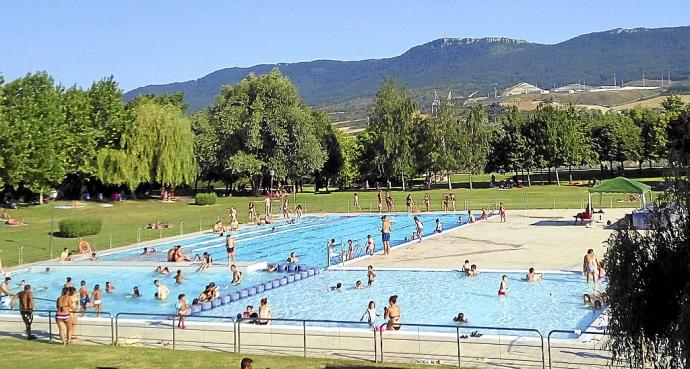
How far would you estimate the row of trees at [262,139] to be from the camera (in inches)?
2124

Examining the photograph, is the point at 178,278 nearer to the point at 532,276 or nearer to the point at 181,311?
the point at 181,311

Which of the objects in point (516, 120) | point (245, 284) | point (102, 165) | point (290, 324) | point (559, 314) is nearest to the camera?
point (290, 324)

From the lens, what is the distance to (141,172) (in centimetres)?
5853

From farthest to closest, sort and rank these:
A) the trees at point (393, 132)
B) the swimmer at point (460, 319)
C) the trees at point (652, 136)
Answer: the trees at point (652, 136) → the trees at point (393, 132) → the swimmer at point (460, 319)

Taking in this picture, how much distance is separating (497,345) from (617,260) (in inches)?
261

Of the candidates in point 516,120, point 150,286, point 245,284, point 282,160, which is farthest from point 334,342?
point 516,120

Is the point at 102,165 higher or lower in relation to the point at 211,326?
higher

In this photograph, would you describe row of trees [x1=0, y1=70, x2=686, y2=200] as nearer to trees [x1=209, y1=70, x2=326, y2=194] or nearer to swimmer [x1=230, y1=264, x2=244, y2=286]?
trees [x1=209, y1=70, x2=326, y2=194]

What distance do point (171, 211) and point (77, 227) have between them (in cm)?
1350

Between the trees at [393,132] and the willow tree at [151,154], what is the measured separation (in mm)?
21670

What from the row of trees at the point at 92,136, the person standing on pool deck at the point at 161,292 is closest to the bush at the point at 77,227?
the row of trees at the point at 92,136

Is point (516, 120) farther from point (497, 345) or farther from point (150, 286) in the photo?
point (497, 345)

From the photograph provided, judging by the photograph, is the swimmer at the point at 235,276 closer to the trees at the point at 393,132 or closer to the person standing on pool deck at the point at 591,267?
the person standing on pool deck at the point at 591,267

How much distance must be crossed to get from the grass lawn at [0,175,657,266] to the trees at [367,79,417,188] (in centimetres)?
827
